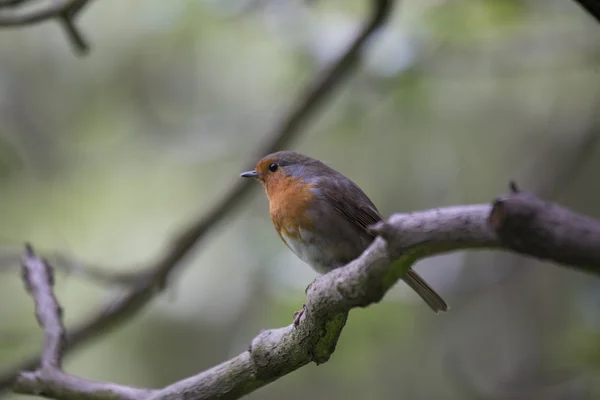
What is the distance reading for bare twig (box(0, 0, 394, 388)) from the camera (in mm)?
4363

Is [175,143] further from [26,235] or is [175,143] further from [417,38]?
[417,38]

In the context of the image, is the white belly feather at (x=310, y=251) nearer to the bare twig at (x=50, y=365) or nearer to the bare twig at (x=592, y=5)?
the bare twig at (x=50, y=365)

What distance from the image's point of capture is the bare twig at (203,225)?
4.36 metres

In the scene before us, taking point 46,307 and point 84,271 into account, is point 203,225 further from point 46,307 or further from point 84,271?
point 46,307

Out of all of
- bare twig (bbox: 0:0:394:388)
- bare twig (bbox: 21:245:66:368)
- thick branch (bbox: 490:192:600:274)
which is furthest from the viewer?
bare twig (bbox: 0:0:394:388)

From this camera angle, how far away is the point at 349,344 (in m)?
5.11

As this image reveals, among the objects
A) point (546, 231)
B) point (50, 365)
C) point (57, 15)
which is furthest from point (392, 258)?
point (57, 15)

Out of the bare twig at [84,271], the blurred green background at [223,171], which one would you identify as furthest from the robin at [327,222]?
the blurred green background at [223,171]

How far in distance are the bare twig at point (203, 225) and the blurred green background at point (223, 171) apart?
1.23 m

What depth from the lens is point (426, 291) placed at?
2797mm

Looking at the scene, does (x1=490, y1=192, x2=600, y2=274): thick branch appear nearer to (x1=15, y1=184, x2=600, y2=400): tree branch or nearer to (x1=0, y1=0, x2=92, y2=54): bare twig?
(x1=15, y1=184, x2=600, y2=400): tree branch

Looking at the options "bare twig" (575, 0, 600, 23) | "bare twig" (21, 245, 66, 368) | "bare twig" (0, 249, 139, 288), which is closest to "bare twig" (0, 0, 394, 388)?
"bare twig" (0, 249, 139, 288)

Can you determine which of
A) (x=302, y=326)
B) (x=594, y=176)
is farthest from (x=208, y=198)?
(x=302, y=326)

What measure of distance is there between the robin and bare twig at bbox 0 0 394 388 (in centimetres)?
130
